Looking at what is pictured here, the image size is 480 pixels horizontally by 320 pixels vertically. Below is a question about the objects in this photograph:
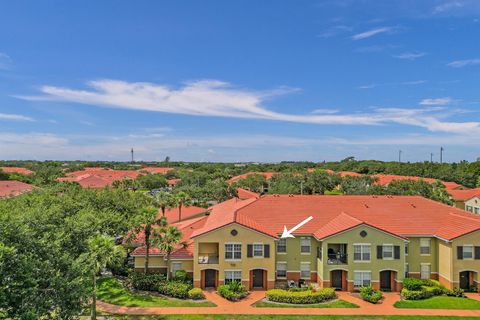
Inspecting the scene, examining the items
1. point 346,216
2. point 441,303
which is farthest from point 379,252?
point 441,303

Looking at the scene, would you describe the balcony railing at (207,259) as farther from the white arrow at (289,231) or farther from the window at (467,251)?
the window at (467,251)

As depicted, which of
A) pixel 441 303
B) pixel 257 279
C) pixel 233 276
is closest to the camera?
pixel 441 303

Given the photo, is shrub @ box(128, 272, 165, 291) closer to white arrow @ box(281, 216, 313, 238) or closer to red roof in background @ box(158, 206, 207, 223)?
white arrow @ box(281, 216, 313, 238)

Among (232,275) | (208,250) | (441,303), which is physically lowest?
(441,303)

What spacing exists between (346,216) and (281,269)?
8.79 meters

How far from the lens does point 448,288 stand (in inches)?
1352

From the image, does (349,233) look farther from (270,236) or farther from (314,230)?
(270,236)

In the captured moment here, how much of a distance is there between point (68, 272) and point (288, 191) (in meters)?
58.5

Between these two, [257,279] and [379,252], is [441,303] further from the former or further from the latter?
[257,279]

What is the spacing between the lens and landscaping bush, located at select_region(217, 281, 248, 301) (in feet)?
104

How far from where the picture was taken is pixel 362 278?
1368 inches

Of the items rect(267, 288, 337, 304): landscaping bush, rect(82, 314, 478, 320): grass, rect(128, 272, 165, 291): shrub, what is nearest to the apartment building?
rect(128, 272, 165, 291): shrub

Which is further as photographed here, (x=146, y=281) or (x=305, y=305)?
(x=146, y=281)

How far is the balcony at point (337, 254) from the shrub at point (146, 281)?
644 inches
